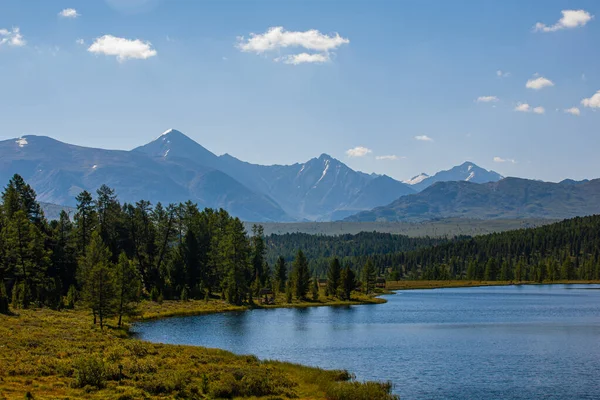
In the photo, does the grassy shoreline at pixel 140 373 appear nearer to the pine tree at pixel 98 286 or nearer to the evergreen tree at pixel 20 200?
the pine tree at pixel 98 286

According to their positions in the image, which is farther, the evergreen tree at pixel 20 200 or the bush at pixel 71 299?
the evergreen tree at pixel 20 200

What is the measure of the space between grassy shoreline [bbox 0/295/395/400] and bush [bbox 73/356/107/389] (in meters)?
0.07

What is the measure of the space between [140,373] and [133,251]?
325 ft

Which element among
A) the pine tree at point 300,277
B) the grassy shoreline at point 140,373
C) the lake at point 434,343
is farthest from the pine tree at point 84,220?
the grassy shoreline at point 140,373

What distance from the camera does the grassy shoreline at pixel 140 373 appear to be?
42062mm

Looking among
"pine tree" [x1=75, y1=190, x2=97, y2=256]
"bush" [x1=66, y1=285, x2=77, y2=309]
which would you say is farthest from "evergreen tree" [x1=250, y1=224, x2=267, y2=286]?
"bush" [x1=66, y1=285, x2=77, y2=309]

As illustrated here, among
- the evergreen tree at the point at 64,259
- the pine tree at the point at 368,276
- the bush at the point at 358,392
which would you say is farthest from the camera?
the pine tree at the point at 368,276

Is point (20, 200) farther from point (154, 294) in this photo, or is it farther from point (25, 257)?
point (154, 294)

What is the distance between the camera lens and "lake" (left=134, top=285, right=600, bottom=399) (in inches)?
2094

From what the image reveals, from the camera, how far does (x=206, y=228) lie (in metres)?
153

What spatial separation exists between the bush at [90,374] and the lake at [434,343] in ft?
78.7

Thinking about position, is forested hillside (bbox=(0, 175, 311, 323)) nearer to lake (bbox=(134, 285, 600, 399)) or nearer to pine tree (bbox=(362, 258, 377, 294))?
lake (bbox=(134, 285, 600, 399))

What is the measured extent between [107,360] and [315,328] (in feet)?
167

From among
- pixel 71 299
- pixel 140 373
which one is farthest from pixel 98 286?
pixel 140 373
